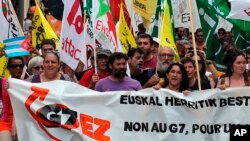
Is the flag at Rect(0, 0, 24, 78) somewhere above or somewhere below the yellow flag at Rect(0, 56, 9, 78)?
above

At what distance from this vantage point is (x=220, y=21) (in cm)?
1427

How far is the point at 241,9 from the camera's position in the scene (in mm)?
11281

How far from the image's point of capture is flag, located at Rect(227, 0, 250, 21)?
37.0 ft

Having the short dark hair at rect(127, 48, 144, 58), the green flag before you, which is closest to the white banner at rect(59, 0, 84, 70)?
the short dark hair at rect(127, 48, 144, 58)

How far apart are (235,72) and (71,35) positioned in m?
2.62

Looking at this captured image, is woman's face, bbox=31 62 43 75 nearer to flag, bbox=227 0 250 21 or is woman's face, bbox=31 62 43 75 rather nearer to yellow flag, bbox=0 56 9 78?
yellow flag, bbox=0 56 9 78

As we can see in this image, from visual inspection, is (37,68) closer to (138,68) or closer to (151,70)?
(138,68)

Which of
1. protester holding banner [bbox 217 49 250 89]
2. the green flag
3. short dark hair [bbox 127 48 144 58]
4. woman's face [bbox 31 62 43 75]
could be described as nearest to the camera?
protester holding banner [bbox 217 49 250 89]

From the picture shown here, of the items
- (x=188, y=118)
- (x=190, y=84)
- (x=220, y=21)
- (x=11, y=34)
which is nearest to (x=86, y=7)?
(x=11, y=34)

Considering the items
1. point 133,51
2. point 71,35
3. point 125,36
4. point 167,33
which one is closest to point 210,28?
point 125,36

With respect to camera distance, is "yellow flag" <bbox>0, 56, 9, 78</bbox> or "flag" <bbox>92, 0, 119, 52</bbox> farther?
"yellow flag" <bbox>0, 56, 9, 78</bbox>

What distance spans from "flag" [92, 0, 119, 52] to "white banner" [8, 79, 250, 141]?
2361mm

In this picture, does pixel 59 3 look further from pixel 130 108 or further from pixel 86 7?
pixel 130 108

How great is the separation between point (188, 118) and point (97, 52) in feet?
8.06
